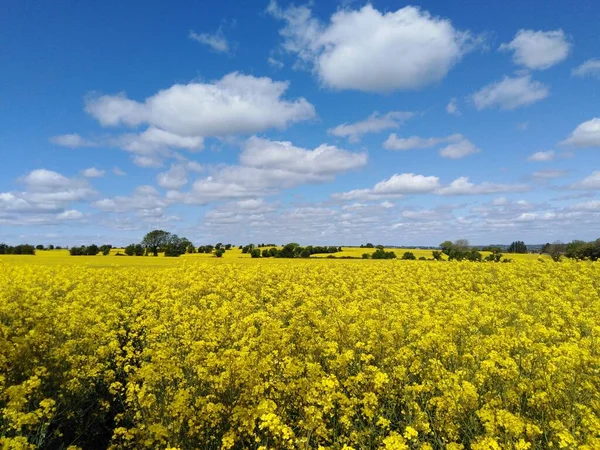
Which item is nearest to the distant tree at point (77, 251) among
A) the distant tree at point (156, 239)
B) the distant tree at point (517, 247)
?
the distant tree at point (156, 239)

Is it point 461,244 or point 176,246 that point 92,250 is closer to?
point 176,246

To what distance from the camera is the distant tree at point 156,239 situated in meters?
56.6

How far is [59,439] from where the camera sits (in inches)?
258

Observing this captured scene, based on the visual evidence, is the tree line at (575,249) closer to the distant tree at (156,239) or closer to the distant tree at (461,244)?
the distant tree at (461,244)

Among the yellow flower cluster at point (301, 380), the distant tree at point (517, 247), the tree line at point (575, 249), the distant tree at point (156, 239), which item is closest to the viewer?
the yellow flower cluster at point (301, 380)

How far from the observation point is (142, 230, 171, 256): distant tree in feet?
186

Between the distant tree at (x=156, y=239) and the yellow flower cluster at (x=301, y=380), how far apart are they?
4615cm

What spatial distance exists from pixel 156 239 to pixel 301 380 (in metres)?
58.2

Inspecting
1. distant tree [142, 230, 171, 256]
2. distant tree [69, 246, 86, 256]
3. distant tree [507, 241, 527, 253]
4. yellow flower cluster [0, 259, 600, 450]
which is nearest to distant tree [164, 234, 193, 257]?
distant tree [142, 230, 171, 256]

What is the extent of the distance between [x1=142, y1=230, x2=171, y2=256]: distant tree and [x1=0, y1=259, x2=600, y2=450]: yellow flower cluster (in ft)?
151

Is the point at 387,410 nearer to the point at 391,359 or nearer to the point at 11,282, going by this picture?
the point at 391,359

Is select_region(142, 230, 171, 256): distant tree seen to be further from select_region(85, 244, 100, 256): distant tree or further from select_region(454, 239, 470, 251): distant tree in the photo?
select_region(454, 239, 470, 251): distant tree

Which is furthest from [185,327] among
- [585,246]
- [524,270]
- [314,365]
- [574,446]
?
[585,246]

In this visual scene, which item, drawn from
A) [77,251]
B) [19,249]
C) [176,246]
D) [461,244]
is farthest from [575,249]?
[19,249]
